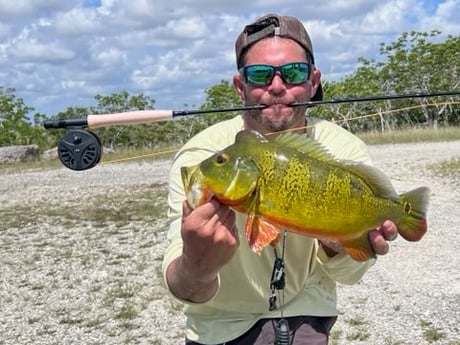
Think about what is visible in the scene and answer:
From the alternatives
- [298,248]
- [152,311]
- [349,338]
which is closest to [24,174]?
[152,311]

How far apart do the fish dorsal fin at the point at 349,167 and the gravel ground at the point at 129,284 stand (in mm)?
4142

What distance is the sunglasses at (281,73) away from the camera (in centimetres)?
321

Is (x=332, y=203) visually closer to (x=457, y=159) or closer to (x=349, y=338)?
(x=349, y=338)

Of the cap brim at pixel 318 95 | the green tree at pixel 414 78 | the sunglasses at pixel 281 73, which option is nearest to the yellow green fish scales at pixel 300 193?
the sunglasses at pixel 281 73

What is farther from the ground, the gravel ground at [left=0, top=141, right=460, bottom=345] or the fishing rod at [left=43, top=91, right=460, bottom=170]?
the fishing rod at [left=43, top=91, right=460, bottom=170]

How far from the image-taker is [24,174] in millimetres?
28016

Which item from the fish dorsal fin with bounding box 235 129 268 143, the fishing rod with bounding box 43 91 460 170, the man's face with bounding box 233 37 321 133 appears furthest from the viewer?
the fishing rod with bounding box 43 91 460 170

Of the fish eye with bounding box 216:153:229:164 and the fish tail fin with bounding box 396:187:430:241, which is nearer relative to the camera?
the fish eye with bounding box 216:153:229:164

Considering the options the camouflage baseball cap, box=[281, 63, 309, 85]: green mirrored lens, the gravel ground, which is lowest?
the gravel ground

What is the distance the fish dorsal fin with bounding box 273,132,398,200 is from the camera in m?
2.51

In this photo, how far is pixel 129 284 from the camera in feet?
28.8

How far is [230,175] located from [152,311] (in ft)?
18.5

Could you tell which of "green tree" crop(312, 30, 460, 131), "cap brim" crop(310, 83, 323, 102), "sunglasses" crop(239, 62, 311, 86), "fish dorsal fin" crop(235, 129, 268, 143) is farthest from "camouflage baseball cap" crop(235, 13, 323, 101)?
"green tree" crop(312, 30, 460, 131)

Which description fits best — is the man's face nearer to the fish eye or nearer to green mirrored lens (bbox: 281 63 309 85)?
green mirrored lens (bbox: 281 63 309 85)
